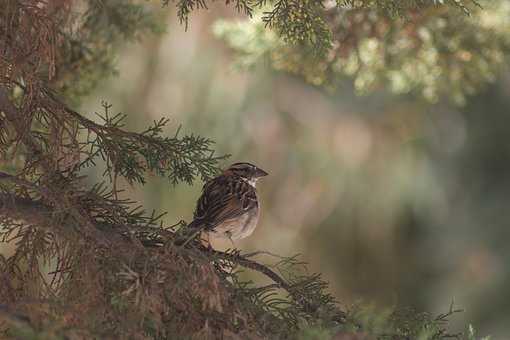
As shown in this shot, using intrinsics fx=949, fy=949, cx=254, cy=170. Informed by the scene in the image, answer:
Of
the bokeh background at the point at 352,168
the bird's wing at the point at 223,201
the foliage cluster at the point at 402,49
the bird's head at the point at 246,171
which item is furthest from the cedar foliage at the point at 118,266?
the bokeh background at the point at 352,168

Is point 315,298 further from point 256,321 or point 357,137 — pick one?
point 357,137

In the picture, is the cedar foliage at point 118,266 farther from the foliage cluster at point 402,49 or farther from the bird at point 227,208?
the foliage cluster at point 402,49

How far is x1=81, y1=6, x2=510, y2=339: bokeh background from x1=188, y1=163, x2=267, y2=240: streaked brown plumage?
412cm

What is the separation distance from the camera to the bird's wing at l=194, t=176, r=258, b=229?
556 cm

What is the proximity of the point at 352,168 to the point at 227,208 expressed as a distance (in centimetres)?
655

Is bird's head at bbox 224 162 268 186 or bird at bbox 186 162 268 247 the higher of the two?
bird's head at bbox 224 162 268 186

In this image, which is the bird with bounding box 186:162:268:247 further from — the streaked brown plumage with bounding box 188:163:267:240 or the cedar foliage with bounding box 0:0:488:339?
the cedar foliage with bounding box 0:0:488:339

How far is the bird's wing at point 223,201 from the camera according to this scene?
5.56 m

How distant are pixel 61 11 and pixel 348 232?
7.46m

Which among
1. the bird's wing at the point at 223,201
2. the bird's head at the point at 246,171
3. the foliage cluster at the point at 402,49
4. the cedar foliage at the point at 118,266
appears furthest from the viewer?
the foliage cluster at the point at 402,49

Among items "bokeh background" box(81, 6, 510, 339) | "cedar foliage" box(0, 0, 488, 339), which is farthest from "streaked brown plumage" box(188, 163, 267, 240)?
"bokeh background" box(81, 6, 510, 339)

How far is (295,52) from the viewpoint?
6797 millimetres

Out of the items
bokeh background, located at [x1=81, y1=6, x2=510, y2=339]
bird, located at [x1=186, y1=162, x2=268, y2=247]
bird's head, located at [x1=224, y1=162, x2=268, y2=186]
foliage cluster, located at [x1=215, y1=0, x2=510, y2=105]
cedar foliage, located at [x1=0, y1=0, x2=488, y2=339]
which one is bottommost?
cedar foliage, located at [x1=0, y1=0, x2=488, y2=339]

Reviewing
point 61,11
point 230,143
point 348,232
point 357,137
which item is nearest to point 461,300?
point 348,232
